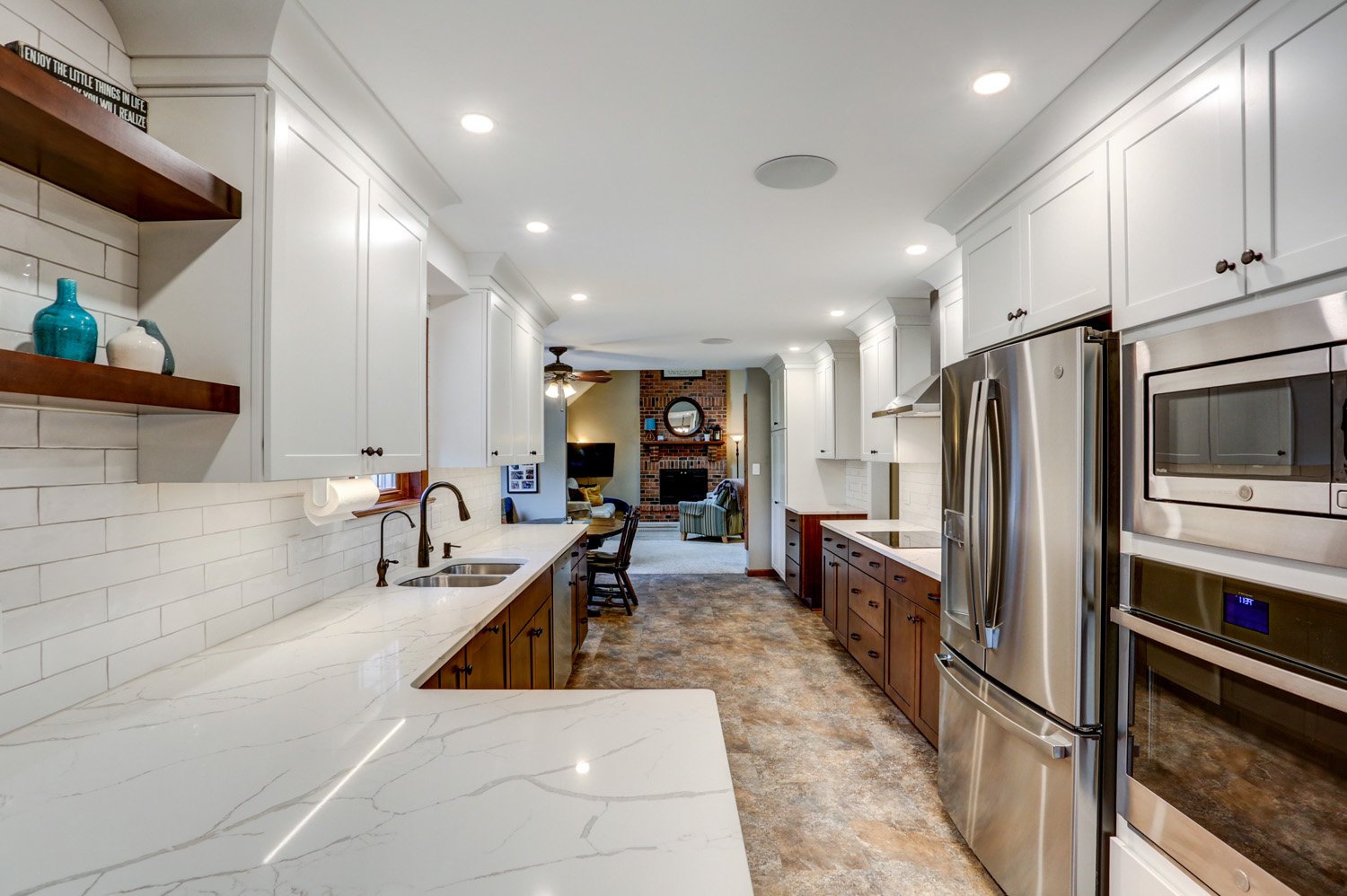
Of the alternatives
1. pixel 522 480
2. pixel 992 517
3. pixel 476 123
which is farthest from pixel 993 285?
pixel 522 480

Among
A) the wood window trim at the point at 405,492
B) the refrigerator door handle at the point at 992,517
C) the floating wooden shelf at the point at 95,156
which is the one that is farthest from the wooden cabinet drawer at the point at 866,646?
the floating wooden shelf at the point at 95,156

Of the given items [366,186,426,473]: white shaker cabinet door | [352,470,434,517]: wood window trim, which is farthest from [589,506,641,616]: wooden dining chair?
[366,186,426,473]: white shaker cabinet door

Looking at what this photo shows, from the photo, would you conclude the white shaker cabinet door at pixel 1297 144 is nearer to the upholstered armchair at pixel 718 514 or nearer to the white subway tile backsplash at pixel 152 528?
the white subway tile backsplash at pixel 152 528

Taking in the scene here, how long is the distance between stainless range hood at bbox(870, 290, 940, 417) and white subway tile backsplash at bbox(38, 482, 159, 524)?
3181 millimetres

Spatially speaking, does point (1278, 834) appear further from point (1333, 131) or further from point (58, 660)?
point (58, 660)

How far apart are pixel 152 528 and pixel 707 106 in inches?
72.9

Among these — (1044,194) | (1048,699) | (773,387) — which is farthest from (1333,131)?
(773,387)

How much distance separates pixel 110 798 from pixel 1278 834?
206 centimetres

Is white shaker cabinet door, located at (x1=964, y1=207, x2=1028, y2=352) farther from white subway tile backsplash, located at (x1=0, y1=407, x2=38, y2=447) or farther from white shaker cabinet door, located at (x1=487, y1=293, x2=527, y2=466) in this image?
white subway tile backsplash, located at (x1=0, y1=407, x2=38, y2=447)

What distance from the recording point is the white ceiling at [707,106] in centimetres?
147

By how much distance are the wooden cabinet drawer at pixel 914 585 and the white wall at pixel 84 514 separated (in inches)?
103

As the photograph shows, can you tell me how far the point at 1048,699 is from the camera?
5.73ft

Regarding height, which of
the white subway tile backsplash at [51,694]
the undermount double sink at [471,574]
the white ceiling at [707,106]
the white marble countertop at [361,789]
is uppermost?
the white ceiling at [707,106]

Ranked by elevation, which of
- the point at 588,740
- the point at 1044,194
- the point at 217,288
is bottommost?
the point at 588,740
